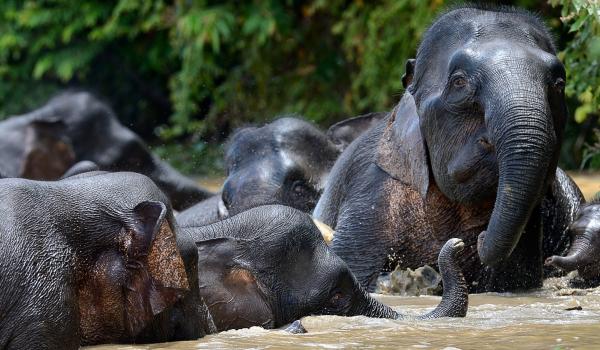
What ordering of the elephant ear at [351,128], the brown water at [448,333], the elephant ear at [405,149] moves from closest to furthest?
the brown water at [448,333], the elephant ear at [405,149], the elephant ear at [351,128]

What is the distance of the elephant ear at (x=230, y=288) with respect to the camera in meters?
6.86

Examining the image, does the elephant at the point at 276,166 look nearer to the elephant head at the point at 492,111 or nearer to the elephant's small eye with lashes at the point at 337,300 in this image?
the elephant head at the point at 492,111

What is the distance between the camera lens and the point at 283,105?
20984 mm

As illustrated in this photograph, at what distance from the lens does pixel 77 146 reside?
15273 mm

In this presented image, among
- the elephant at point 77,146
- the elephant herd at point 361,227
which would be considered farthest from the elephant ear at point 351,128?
the elephant at point 77,146

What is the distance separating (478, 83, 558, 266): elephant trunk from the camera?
7.24 metres

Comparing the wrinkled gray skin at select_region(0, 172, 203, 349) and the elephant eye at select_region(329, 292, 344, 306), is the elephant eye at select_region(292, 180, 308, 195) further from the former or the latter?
the wrinkled gray skin at select_region(0, 172, 203, 349)

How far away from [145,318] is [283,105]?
49.6 feet

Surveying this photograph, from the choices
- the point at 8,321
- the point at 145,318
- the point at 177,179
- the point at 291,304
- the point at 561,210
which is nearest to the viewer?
the point at 8,321

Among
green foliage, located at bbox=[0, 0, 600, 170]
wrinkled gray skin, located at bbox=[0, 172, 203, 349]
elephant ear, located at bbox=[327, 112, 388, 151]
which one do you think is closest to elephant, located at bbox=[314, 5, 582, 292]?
wrinkled gray skin, located at bbox=[0, 172, 203, 349]

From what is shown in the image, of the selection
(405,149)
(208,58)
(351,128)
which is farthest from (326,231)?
(208,58)

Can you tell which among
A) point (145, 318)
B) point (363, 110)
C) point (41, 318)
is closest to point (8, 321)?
point (41, 318)

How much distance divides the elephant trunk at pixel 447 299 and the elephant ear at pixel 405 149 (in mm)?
1380

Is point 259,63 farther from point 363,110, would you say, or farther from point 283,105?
point 363,110
